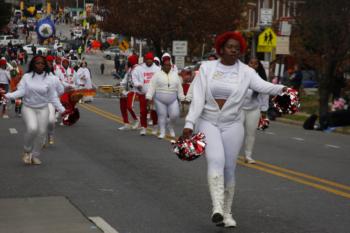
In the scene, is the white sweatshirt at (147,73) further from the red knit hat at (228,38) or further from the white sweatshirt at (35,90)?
the red knit hat at (228,38)

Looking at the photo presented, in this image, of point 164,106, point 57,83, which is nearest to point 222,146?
point 57,83

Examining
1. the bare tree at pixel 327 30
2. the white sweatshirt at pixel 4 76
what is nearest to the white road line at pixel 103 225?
the bare tree at pixel 327 30

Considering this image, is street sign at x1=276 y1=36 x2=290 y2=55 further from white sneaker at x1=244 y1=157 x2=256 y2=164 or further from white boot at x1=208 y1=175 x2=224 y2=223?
white boot at x1=208 y1=175 x2=224 y2=223

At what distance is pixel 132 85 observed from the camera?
71.2 feet

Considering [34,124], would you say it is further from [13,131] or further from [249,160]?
[13,131]

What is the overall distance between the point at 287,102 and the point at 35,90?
6.02 m

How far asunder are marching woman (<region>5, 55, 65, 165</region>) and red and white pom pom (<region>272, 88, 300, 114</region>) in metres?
5.77

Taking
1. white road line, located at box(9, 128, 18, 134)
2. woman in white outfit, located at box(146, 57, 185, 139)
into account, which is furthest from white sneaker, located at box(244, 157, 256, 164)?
white road line, located at box(9, 128, 18, 134)

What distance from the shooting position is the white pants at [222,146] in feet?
28.5

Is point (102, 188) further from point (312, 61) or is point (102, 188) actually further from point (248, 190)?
point (312, 61)

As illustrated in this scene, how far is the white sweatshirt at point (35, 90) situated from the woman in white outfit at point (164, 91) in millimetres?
5295

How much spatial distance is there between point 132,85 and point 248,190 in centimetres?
1026

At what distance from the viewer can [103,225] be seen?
905 centimetres

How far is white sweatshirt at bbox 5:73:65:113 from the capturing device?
14289mm
